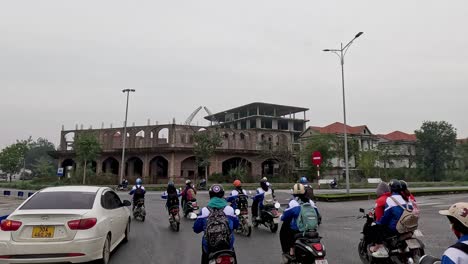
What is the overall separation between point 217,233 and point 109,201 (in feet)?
12.3

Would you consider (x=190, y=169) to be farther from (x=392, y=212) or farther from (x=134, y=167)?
(x=392, y=212)

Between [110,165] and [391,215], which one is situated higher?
[110,165]

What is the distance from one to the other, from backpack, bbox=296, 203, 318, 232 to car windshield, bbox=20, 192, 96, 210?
3.74 meters

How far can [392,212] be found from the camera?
5.72m

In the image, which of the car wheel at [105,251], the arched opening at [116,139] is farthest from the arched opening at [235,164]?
the car wheel at [105,251]

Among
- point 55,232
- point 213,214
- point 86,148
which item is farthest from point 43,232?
point 86,148

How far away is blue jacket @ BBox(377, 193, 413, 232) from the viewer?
18.6 feet

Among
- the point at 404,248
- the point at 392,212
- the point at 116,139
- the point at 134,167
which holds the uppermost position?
the point at 116,139

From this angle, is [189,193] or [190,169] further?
[190,169]

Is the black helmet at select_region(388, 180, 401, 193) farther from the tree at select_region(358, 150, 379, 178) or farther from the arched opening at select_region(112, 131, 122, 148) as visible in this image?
the arched opening at select_region(112, 131, 122, 148)

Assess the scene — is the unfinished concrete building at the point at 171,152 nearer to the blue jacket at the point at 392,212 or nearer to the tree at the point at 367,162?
the tree at the point at 367,162

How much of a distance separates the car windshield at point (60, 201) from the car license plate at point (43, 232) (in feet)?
1.64

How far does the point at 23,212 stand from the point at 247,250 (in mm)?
4673

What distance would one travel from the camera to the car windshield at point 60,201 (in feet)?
20.8
